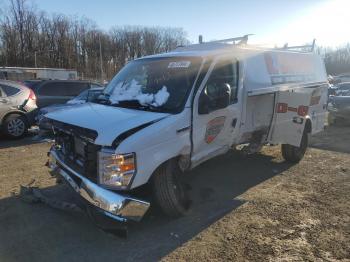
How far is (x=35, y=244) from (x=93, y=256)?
0.77m

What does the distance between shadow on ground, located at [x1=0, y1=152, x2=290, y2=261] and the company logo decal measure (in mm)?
973

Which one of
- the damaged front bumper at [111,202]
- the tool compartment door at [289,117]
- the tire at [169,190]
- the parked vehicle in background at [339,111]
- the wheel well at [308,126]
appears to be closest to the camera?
the damaged front bumper at [111,202]

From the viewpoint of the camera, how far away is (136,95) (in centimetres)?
519

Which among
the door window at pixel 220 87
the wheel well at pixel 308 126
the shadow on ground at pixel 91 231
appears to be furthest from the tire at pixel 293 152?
the door window at pixel 220 87

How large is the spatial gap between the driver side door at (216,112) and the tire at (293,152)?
2.14m

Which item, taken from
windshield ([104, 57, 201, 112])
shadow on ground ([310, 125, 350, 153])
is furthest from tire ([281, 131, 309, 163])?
windshield ([104, 57, 201, 112])

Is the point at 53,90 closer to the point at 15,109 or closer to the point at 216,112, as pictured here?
the point at 15,109

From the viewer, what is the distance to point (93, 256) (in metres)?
3.97

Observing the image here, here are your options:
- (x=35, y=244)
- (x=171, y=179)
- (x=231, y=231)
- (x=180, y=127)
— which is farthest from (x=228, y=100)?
(x=35, y=244)

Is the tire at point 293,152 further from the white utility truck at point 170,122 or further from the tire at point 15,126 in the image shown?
the tire at point 15,126

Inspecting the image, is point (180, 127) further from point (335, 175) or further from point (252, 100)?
point (335, 175)

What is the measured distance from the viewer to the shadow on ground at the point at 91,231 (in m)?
4.03

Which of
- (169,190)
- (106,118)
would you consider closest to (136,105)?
(106,118)

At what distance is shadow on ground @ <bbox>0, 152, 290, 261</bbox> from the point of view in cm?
403
